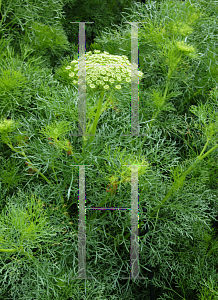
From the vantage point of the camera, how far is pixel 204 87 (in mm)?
1511

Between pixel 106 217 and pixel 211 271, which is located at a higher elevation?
pixel 106 217

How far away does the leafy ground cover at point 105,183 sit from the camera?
1012 millimetres

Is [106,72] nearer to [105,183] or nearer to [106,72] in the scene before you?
[106,72]

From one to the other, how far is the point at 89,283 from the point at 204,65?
123 cm

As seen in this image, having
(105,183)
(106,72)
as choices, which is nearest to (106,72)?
(106,72)

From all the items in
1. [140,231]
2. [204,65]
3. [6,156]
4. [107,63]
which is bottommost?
[140,231]

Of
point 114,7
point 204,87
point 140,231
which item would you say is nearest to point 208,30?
point 204,87

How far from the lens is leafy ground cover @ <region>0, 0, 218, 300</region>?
1.01 metres

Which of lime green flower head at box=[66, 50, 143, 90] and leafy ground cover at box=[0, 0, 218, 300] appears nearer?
lime green flower head at box=[66, 50, 143, 90]

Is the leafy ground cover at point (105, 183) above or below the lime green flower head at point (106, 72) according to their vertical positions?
below

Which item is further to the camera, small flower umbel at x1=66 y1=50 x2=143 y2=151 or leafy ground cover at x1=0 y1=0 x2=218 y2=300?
leafy ground cover at x1=0 y1=0 x2=218 y2=300

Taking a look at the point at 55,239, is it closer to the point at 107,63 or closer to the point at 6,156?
the point at 6,156

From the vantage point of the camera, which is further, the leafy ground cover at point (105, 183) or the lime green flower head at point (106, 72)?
the leafy ground cover at point (105, 183)

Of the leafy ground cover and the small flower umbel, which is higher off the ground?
the small flower umbel
